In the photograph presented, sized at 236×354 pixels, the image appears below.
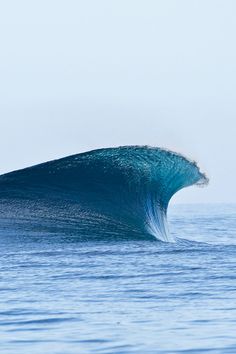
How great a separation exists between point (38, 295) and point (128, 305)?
1486mm

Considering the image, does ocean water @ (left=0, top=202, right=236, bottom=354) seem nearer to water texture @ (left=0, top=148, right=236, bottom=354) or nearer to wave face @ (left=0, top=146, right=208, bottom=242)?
water texture @ (left=0, top=148, right=236, bottom=354)

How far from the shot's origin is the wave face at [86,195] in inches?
962

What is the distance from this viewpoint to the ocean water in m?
11.0

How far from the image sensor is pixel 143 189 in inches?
1061

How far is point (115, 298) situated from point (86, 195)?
444 inches

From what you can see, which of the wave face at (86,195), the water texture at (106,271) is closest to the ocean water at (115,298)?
the water texture at (106,271)

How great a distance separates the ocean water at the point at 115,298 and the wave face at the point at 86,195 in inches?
81.7

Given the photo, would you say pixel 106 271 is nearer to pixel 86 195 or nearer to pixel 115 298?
pixel 115 298

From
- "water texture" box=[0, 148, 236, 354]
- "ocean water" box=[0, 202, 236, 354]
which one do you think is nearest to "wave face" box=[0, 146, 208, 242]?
"water texture" box=[0, 148, 236, 354]

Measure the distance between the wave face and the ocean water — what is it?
6.81 feet

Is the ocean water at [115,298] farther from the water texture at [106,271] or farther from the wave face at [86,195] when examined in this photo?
the wave face at [86,195]

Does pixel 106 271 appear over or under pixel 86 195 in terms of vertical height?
under

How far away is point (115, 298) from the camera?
46.1 ft

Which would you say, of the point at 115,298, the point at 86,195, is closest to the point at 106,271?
the point at 115,298
